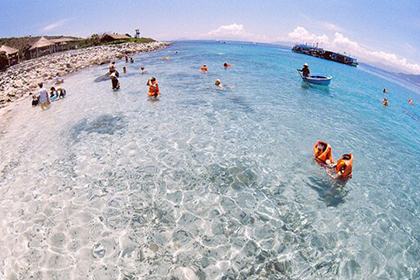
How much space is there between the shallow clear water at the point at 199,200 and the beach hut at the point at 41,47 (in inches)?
1745

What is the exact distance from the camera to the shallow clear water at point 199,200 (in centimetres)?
652

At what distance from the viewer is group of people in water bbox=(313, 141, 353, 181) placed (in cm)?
942

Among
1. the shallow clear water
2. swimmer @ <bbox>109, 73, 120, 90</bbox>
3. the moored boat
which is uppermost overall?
the moored boat

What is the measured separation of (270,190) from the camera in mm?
9320

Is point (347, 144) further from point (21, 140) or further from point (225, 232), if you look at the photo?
point (21, 140)

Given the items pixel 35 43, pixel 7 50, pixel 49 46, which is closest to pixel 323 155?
pixel 7 50

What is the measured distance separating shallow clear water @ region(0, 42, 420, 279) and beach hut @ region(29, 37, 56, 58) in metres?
44.3

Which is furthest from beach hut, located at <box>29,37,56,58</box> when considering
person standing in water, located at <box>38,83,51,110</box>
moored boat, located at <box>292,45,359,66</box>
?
moored boat, located at <box>292,45,359,66</box>

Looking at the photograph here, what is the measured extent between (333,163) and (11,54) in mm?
59460

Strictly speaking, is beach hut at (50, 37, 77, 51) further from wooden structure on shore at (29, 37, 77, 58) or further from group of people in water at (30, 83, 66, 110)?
group of people in water at (30, 83, 66, 110)

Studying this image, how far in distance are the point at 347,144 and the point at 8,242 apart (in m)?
17.7

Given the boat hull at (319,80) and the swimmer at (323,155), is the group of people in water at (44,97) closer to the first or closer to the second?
the swimmer at (323,155)

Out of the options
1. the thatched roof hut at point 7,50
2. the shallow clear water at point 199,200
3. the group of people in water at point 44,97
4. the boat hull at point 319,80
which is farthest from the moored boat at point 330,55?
the thatched roof hut at point 7,50

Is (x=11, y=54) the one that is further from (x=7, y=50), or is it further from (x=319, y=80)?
(x=319, y=80)
